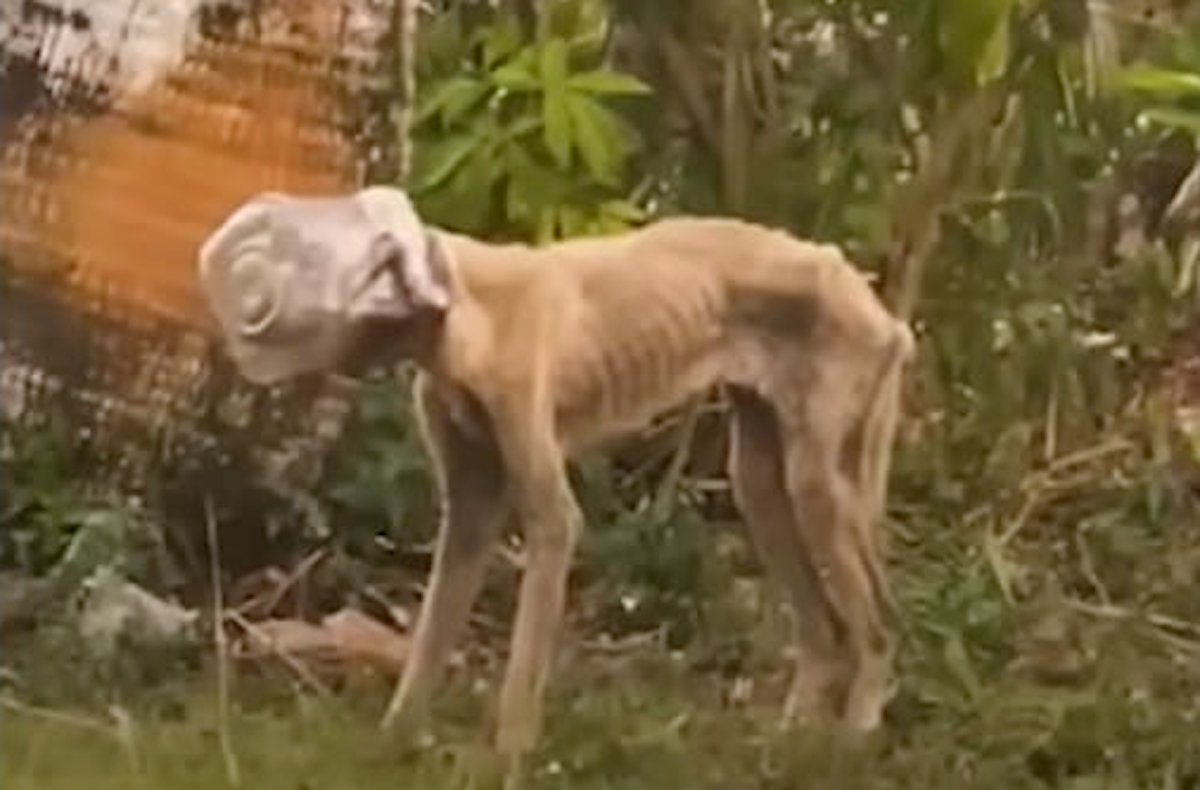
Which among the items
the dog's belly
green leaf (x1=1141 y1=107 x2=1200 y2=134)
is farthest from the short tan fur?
green leaf (x1=1141 y1=107 x2=1200 y2=134)

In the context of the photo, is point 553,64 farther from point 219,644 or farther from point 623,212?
point 219,644

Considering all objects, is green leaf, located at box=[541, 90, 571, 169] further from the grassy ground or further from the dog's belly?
the grassy ground

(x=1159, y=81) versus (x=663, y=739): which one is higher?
(x=1159, y=81)

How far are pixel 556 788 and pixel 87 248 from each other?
25cm

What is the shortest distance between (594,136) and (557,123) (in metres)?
0.01

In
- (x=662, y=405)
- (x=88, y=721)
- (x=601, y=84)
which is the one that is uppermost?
(x=601, y=84)

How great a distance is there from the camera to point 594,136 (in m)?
1.13

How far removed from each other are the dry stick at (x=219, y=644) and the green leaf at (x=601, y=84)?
0.20 metres

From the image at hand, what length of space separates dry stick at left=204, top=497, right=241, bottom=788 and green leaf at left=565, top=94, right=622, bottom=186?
183 mm

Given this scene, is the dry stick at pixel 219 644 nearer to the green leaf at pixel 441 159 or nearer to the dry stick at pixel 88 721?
the dry stick at pixel 88 721

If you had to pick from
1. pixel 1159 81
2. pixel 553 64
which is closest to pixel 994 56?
pixel 1159 81

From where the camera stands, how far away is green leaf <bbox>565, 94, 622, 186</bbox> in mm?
1130

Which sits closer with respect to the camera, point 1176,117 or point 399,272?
point 399,272

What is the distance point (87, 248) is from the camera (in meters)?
1.15
